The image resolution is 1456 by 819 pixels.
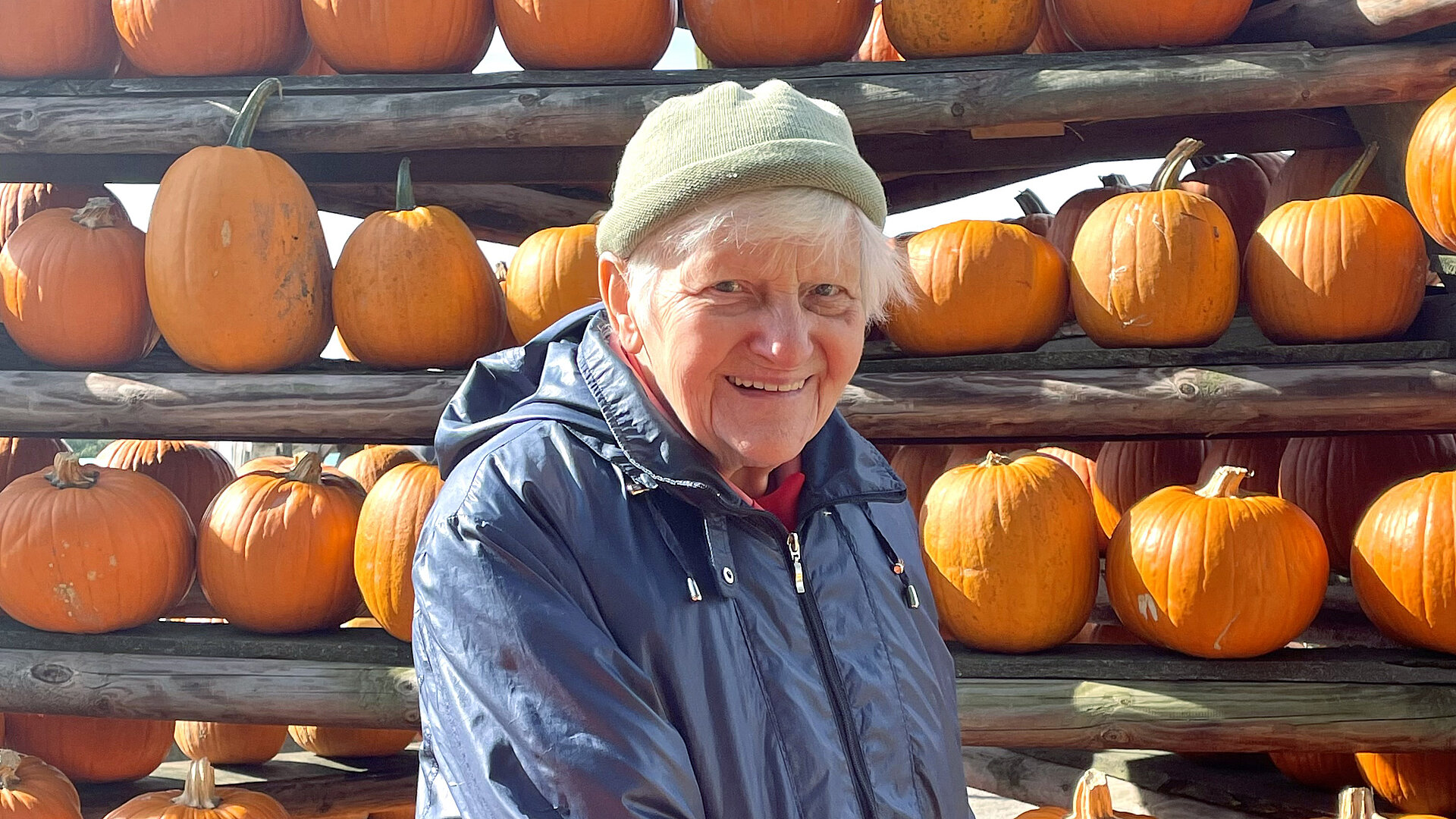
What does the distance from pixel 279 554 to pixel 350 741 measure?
810 mm

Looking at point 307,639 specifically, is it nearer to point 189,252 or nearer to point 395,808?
point 395,808

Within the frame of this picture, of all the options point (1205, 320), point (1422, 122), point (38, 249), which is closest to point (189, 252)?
point (38, 249)

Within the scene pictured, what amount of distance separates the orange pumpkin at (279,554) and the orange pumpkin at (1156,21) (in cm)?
218

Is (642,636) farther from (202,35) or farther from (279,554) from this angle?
(202,35)

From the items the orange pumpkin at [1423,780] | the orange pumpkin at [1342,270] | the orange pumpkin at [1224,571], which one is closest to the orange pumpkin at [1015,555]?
the orange pumpkin at [1224,571]

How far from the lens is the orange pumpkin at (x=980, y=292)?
2.95m

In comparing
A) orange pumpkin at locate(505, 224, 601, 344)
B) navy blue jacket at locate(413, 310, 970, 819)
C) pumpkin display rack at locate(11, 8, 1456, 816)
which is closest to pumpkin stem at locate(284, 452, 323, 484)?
pumpkin display rack at locate(11, 8, 1456, 816)

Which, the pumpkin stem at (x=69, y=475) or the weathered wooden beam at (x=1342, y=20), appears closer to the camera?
the weathered wooden beam at (x=1342, y=20)

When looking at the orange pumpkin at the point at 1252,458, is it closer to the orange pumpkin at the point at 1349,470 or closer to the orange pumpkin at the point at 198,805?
the orange pumpkin at the point at 1349,470

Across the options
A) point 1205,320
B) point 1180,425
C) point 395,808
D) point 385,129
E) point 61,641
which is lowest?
point 395,808

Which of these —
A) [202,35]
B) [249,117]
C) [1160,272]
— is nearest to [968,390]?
[1160,272]

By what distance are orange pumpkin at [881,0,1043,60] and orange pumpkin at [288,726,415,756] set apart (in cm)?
229

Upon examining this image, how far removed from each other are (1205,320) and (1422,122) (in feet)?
1.99

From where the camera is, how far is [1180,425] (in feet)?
9.05
